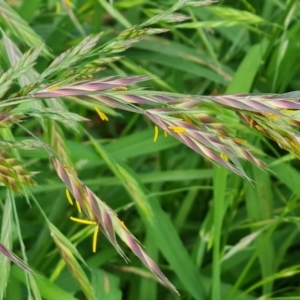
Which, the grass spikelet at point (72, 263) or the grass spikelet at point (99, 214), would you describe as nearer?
the grass spikelet at point (99, 214)

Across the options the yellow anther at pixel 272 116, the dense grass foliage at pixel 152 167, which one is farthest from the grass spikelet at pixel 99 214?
the yellow anther at pixel 272 116

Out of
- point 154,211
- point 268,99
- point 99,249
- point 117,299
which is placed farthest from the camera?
point 99,249

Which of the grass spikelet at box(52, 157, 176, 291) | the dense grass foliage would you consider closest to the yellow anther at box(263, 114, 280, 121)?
the dense grass foliage

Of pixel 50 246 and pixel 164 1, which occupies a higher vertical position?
pixel 164 1

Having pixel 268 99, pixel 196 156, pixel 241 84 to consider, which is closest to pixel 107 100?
pixel 268 99

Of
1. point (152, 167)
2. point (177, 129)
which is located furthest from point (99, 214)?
point (152, 167)

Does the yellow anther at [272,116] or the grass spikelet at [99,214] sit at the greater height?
the yellow anther at [272,116]

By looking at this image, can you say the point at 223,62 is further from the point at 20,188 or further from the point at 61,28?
the point at 20,188

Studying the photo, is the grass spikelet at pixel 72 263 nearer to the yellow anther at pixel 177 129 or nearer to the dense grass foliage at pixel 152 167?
the dense grass foliage at pixel 152 167

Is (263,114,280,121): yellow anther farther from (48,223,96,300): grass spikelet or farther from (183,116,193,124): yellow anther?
(48,223,96,300): grass spikelet
